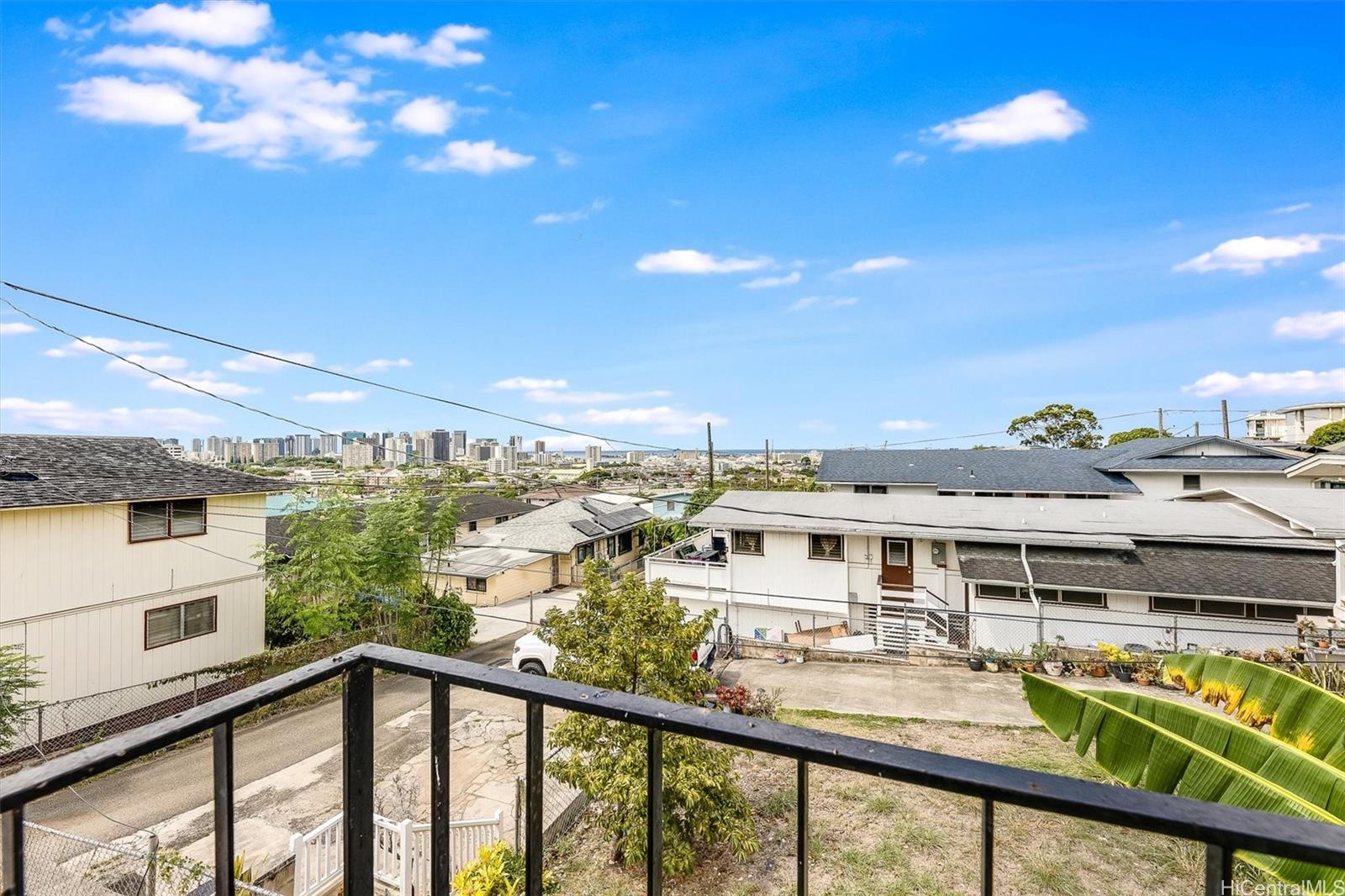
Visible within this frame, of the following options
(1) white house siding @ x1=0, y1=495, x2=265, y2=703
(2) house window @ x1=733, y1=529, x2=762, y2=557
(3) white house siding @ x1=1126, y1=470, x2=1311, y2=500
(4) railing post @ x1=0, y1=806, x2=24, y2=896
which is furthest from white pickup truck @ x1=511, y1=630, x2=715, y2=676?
(3) white house siding @ x1=1126, y1=470, x2=1311, y2=500

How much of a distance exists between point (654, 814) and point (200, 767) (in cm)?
1177

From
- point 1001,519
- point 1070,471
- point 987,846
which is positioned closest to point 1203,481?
point 1070,471

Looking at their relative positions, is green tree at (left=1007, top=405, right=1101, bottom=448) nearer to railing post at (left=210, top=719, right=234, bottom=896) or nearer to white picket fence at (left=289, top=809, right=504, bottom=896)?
white picket fence at (left=289, top=809, right=504, bottom=896)

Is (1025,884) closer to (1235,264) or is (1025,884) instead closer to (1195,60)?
(1195,60)

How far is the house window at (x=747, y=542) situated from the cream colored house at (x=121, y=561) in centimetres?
1188

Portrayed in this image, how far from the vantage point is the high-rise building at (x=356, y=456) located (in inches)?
514

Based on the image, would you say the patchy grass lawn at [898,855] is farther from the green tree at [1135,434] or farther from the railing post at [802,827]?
the green tree at [1135,434]

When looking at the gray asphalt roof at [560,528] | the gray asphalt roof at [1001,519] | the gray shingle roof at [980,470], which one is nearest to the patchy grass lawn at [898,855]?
the gray asphalt roof at [1001,519]

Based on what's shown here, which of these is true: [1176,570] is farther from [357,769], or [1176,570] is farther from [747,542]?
[357,769]

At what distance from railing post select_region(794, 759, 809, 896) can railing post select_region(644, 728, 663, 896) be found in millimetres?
246

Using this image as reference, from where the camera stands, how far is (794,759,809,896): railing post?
967 mm

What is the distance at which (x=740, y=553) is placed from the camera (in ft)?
53.9

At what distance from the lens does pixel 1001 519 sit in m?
16.0

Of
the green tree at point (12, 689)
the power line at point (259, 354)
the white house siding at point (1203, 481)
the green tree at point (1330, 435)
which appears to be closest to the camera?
the power line at point (259, 354)
